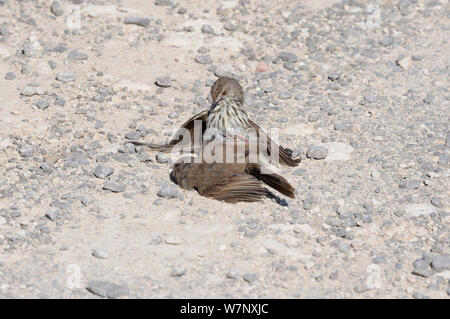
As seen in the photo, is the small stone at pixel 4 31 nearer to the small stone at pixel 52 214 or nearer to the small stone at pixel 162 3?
the small stone at pixel 162 3

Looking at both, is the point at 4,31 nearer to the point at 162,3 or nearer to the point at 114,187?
the point at 162,3

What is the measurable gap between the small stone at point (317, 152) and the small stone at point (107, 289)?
2703 mm

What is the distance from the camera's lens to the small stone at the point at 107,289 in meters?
5.89

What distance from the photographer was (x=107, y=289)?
233 inches

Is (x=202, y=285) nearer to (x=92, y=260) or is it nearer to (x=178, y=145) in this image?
(x=92, y=260)

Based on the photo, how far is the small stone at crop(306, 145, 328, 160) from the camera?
788 cm

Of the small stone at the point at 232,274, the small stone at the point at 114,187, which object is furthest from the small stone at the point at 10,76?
the small stone at the point at 232,274

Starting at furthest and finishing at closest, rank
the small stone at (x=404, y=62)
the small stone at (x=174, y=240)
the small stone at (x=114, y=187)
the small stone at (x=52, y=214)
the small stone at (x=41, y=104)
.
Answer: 1. the small stone at (x=404, y=62)
2. the small stone at (x=41, y=104)
3. the small stone at (x=114, y=187)
4. the small stone at (x=52, y=214)
5. the small stone at (x=174, y=240)

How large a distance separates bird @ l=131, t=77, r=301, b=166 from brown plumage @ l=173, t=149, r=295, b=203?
2.59 feet

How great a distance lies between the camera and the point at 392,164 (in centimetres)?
775

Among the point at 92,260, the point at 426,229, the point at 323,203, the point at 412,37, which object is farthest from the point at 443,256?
the point at 412,37

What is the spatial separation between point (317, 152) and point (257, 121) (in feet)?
3.17

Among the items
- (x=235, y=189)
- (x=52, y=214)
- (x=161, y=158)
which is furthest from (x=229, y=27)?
(x=52, y=214)

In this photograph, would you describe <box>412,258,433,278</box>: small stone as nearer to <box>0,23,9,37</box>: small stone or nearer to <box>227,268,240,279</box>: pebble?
<box>227,268,240,279</box>: pebble
